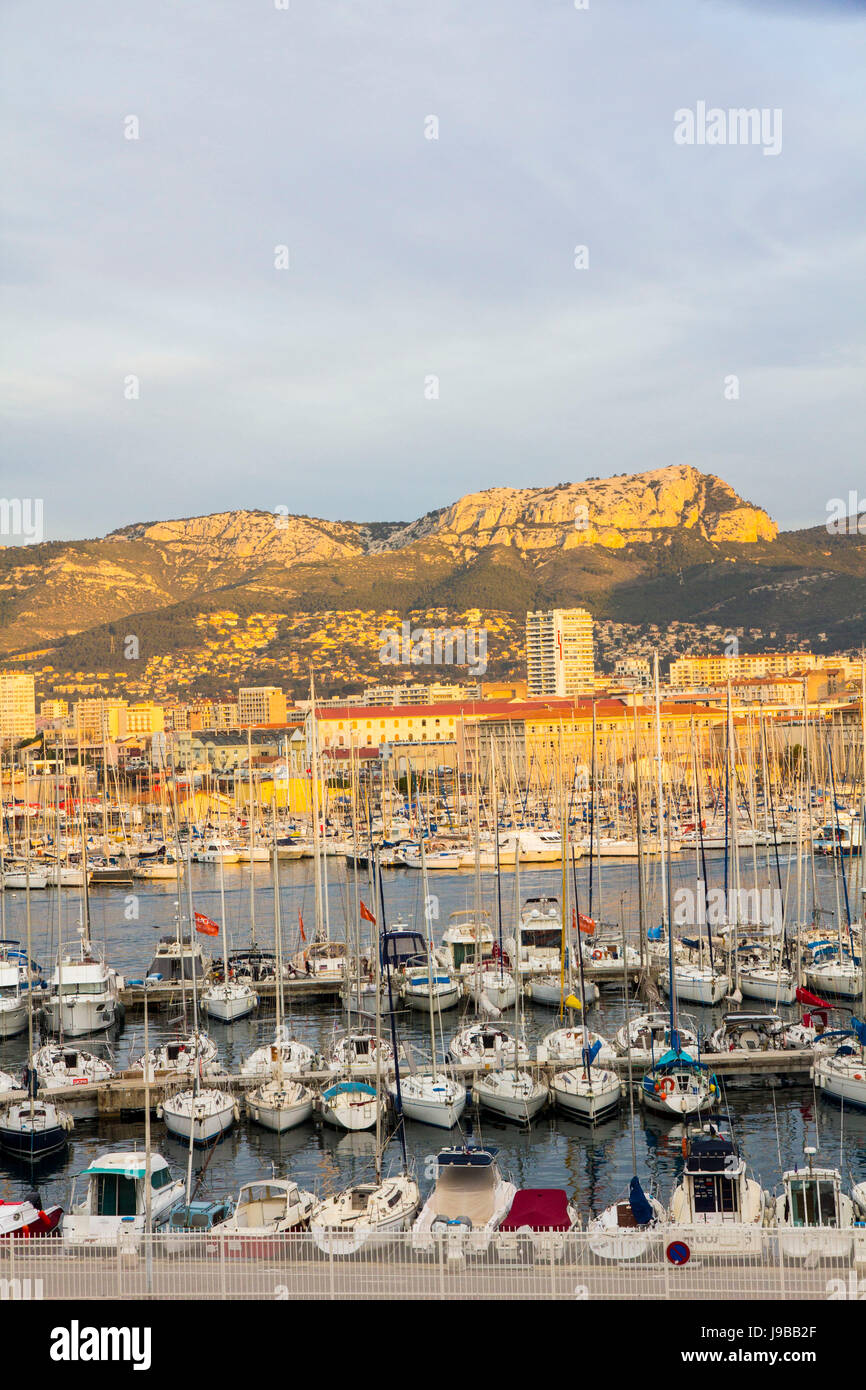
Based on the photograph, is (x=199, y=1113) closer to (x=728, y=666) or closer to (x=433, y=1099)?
(x=433, y=1099)

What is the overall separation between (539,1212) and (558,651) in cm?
17599

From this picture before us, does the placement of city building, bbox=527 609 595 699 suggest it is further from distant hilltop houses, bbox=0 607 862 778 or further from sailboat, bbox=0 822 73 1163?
sailboat, bbox=0 822 73 1163

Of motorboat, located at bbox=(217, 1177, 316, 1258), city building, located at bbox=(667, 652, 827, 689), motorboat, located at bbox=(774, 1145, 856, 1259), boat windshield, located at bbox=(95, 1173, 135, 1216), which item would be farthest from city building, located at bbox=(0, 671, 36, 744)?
motorboat, located at bbox=(774, 1145, 856, 1259)

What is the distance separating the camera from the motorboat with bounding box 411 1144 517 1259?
1464cm

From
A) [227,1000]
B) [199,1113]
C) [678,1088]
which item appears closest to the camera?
[199,1113]

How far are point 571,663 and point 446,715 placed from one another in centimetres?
6077

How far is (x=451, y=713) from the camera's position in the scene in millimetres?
133375

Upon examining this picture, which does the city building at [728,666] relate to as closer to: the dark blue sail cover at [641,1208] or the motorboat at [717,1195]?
the motorboat at [717,1195]

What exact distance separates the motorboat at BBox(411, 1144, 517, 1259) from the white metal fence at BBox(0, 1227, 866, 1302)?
2.00m

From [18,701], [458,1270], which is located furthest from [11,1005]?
[18,701]
